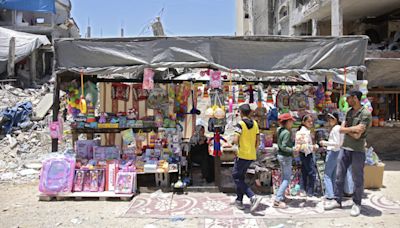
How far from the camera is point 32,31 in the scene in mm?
26797

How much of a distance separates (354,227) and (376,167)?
2.32 m

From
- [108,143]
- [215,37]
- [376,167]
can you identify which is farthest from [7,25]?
[376,167]

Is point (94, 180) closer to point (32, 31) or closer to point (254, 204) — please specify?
point (254, 204)

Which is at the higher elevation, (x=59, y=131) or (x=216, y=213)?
(x=59, y=131)

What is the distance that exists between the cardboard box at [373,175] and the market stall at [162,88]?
143 centimetres

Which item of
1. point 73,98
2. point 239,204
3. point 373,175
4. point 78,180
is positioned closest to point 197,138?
point 239,204

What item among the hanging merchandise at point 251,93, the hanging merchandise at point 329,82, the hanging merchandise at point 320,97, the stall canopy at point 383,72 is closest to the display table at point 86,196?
the hanging merchandise at point 251,93

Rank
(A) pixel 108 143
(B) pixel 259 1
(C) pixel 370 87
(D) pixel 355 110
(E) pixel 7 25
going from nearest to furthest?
(D) pixel 355 110, (A) pixel 108 143, (C) pixel 370 87, (E) pixel 7 25, (B) pixel 259 1

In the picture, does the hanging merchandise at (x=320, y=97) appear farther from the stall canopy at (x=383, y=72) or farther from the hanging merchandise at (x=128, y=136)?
the hanging merchandise at (x=128, y=136)

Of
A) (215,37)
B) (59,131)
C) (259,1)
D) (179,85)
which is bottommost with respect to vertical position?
(59,131)

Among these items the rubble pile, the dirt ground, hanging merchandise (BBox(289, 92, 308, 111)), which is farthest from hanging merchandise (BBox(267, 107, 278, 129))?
the rubble pile

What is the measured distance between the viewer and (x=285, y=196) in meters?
6.22

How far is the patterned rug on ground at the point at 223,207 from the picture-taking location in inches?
214

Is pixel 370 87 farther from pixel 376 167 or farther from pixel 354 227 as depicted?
pixel 354 227
